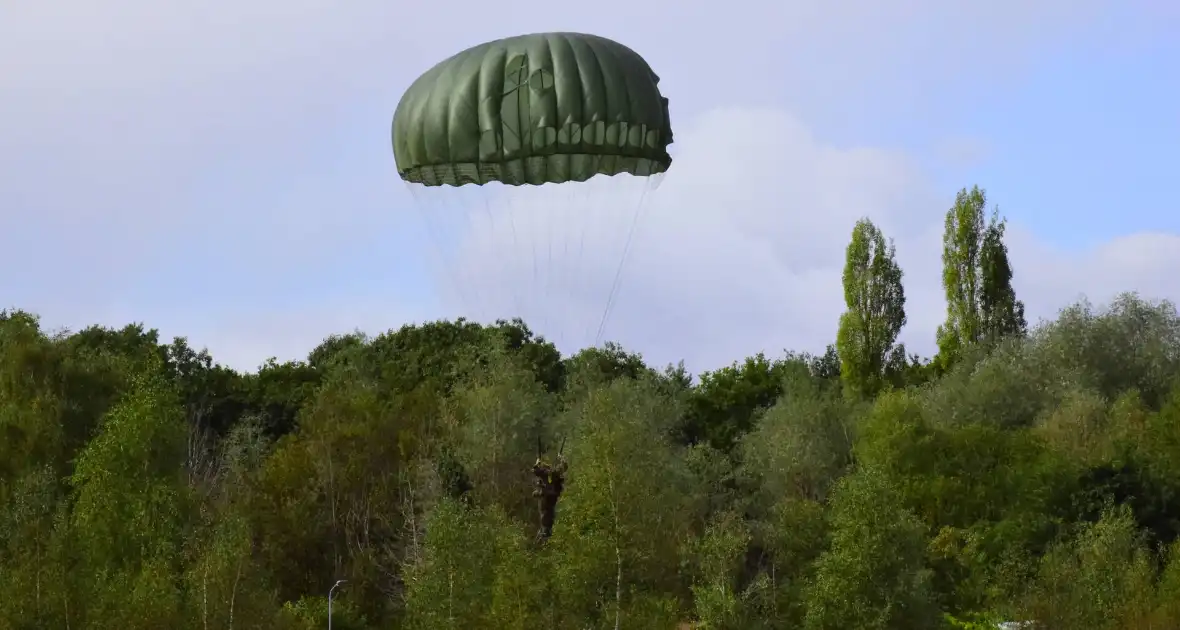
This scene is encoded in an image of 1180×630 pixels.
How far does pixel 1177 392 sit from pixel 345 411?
2964 cm

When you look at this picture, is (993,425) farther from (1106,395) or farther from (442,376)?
(442,376)

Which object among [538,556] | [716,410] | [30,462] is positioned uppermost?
[716,410]

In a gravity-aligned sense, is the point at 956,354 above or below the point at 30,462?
above

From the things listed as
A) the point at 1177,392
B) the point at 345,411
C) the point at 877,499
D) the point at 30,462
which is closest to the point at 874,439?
the point at 1177,392

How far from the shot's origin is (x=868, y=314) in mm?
62219

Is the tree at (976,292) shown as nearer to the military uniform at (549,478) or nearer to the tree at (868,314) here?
the tree at (868,314)

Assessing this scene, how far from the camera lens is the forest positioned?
111 ft

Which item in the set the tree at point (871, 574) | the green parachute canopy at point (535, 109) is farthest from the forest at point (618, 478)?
the green parachute canopy at point (535, 109)

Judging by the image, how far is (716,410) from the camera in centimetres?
6738

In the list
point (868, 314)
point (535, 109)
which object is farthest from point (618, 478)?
point (868, 314)

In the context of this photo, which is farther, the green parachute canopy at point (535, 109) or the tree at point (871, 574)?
the tree at point (871, 574)

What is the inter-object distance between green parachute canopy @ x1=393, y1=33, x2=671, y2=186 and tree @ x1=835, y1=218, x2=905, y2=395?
114ft

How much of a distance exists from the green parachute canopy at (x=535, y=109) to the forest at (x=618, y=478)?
9733mm

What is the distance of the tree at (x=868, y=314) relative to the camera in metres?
61.8
